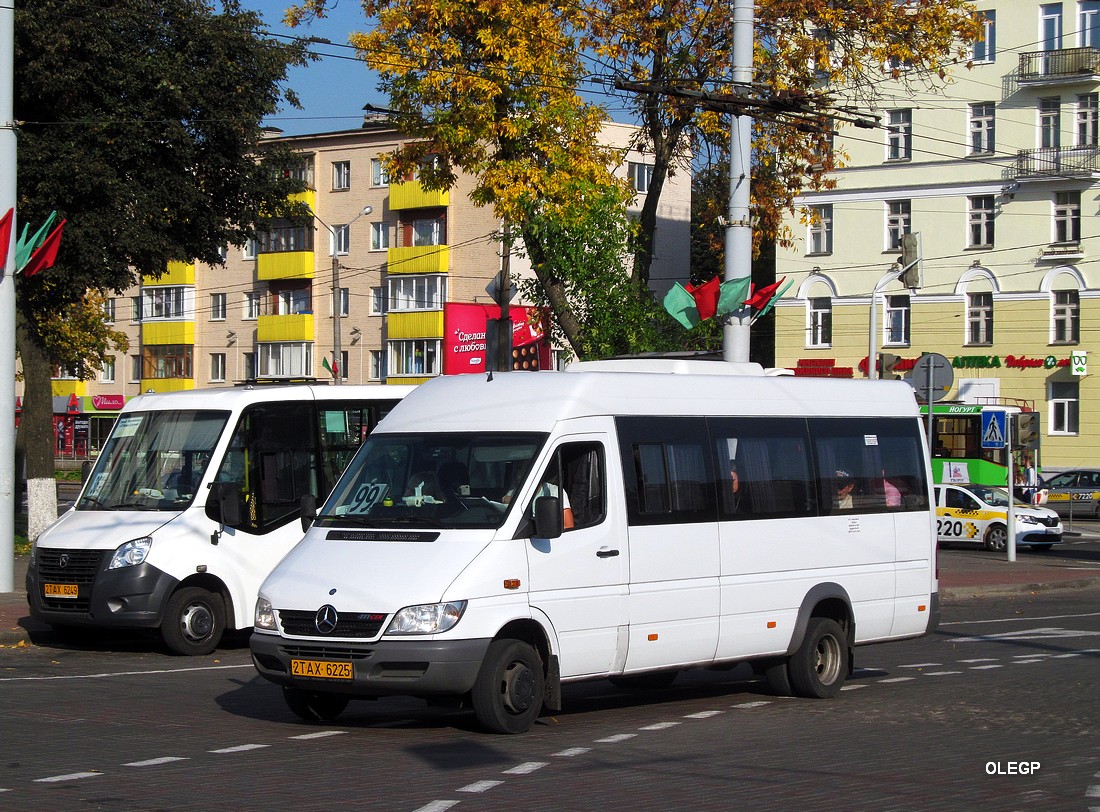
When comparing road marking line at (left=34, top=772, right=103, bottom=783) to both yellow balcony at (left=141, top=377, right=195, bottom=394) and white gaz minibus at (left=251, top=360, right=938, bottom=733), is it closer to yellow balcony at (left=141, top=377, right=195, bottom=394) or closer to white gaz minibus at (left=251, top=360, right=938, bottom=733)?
white gaz minibus at (left=251, top=360, right=938, bottom=733)

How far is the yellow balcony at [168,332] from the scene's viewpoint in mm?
77312

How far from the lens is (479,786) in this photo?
26.9 feet

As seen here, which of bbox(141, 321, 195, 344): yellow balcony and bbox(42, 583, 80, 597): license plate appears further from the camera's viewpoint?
bbox(141, 321, 195, 344): yellow balcony

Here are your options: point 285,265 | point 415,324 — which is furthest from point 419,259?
point 285,265

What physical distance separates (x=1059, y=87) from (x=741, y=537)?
49.0 m

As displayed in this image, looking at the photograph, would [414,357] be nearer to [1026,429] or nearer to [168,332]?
[168,332]

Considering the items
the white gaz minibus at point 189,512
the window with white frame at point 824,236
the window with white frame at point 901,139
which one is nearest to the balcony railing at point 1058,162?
the window with white frame at point 901,139

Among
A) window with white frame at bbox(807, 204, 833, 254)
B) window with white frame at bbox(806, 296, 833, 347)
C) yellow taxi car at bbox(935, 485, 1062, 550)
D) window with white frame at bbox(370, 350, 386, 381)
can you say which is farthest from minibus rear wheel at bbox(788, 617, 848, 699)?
window with white frame at bbox(370, 350, 386, 381)

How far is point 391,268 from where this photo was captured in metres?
69.1

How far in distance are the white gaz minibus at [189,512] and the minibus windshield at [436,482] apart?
4566 mm

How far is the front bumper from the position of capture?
9.42 metres

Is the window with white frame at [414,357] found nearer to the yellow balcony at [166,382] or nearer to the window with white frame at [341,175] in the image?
the window with white frame at [341,175]

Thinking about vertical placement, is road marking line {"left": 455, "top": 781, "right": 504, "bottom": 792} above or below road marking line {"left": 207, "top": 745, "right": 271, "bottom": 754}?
above

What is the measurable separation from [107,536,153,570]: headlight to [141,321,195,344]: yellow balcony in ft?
211
